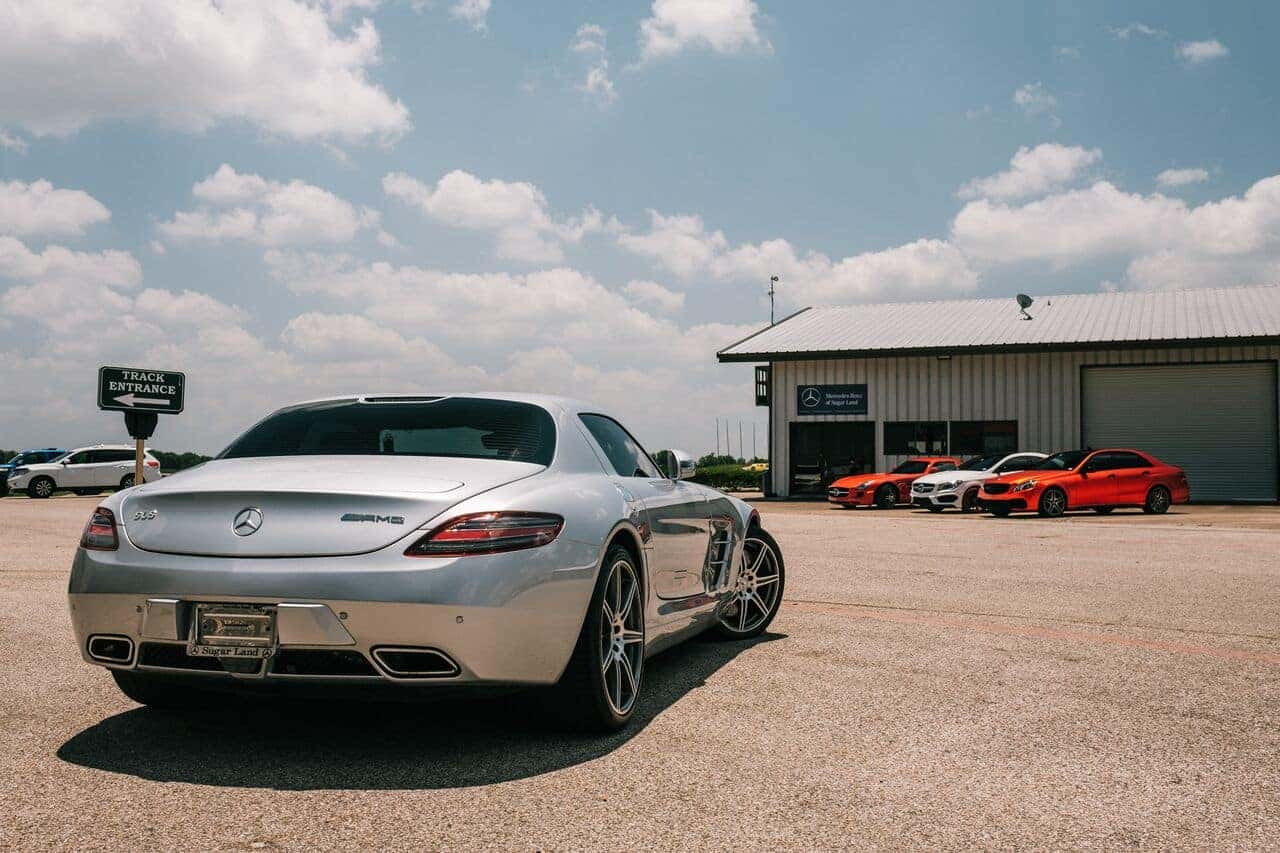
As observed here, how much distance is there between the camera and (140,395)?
68.7ft

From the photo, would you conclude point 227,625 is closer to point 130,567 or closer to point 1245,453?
point 130,567

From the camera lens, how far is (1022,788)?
3.69 metres

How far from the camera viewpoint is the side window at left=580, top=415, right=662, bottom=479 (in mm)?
5191

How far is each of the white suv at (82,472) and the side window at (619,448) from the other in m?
32.8

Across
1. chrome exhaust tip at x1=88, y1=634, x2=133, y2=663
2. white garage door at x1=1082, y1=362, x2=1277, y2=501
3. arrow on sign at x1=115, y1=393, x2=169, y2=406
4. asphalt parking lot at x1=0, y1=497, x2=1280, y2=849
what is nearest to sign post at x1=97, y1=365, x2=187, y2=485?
arrow on sign at x1=115, y1=393, x2=169, y2=406

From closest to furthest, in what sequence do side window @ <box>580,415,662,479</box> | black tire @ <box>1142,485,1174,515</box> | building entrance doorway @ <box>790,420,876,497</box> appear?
side window @ <box>580,415,662,479</box> < black tire @ <box>1142,485,1174,515</box> < building entrance doorway @ <box>790,420,876,497</box>

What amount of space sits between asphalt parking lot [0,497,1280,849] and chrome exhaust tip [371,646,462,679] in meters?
0.36

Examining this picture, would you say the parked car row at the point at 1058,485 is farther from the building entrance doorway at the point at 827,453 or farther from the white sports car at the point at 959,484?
the building entrance doorway at the point at 827,453

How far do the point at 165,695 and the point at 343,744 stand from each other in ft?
2.94

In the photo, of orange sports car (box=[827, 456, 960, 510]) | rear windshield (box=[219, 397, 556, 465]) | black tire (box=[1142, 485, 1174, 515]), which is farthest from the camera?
orange sports car (box=[827, 456, 960, 510])

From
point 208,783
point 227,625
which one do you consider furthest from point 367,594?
point 208,783

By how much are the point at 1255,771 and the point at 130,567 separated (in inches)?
156

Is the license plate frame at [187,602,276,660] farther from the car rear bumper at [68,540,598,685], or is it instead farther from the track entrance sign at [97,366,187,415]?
the track entrance sign at [97,366,187,415]

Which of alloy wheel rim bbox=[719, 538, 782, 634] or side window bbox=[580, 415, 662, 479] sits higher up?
side window bbox=[580, 415, 662, 479]
